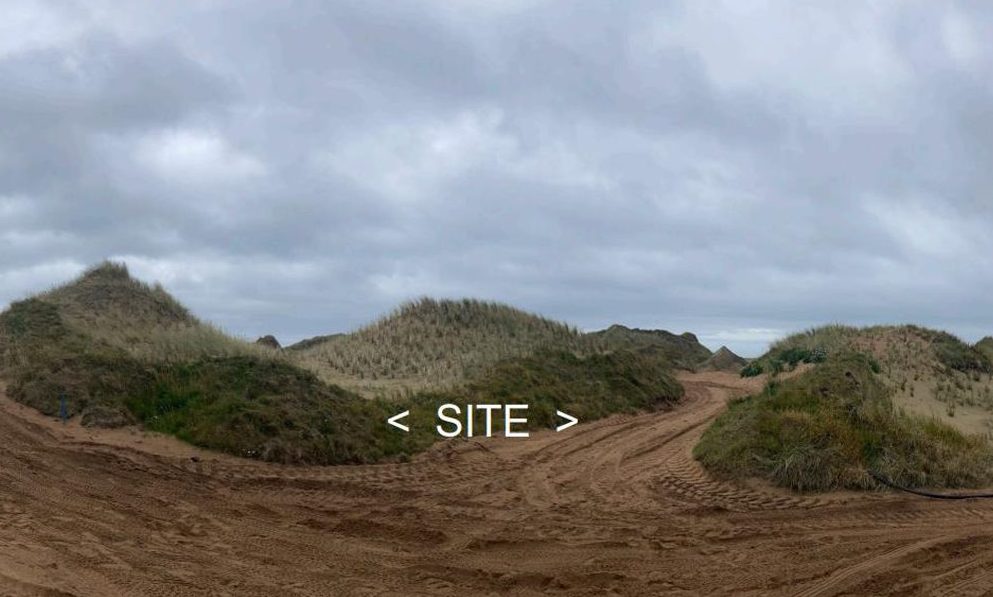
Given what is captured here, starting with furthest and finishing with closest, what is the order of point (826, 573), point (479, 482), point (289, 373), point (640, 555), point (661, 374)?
1. point (661, 374)
2. point (289, 373)
3. point (479, 482)
4. point (640, 555)
5. point (826, 573)

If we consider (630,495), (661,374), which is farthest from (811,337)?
(630,495)

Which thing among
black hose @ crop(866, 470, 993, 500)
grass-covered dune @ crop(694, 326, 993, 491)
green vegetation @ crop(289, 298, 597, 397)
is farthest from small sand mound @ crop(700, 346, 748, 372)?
black hose @ crop(866, 470, 993, 500)

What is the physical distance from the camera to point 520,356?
21.2 m

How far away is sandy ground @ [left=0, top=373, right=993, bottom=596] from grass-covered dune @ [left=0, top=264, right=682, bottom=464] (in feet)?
2.25

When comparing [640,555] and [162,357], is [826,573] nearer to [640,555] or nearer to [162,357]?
[640,555]

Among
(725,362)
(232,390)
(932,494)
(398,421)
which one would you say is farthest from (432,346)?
(725,362)

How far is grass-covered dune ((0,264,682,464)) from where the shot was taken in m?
12.2

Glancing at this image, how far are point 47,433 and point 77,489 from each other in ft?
11.5

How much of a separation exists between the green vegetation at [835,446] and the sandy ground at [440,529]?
0.41 meters

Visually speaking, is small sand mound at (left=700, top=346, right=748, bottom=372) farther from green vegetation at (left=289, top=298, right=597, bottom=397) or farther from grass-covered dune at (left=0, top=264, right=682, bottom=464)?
grass-covered dune at (left=0, top=264, right=682, bottom=464)

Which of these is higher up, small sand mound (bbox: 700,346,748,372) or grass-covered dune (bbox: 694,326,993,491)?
small sand mound (bbox: 700,346,748,372)

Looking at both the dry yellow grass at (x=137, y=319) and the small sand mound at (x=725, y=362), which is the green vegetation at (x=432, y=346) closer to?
the dry yellow grass at (x=137, y=319)

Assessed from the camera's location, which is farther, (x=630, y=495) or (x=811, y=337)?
(x=811, y=337)

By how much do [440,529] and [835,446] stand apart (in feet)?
17.9
